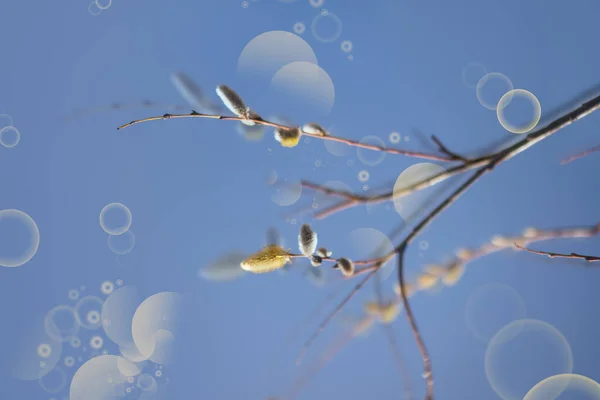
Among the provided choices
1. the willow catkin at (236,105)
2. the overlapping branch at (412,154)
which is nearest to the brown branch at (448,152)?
the overlapping branch at (412,154)

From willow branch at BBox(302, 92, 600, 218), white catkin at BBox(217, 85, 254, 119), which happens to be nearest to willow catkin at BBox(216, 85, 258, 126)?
white catkin at BBox(217, 85, 254, 119)

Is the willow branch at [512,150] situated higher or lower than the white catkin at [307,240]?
higher

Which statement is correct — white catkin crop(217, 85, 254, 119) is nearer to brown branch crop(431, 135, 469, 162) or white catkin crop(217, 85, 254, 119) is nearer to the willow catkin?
the willow catkin

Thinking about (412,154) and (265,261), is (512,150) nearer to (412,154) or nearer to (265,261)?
(412,154)

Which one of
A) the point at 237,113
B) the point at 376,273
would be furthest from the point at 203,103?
the point at 376,273

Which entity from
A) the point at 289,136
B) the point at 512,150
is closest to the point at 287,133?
the point at 289,136

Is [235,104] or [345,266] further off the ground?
[235,104]

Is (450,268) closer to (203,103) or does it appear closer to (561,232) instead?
(561,232)

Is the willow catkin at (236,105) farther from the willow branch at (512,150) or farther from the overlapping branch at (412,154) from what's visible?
the willow branch at (512,150)
